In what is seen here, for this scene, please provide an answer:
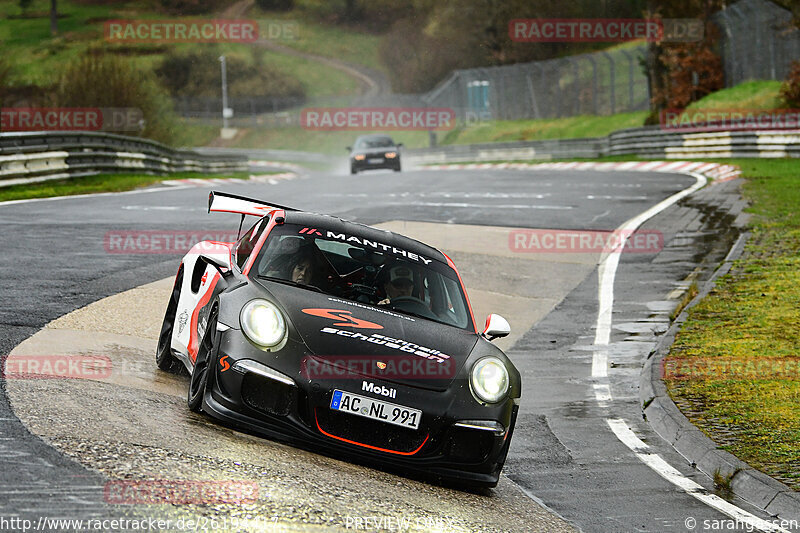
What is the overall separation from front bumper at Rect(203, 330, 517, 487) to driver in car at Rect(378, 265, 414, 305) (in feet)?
4.15

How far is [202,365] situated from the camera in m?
6.59

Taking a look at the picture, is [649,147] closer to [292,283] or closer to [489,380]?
[292,283]

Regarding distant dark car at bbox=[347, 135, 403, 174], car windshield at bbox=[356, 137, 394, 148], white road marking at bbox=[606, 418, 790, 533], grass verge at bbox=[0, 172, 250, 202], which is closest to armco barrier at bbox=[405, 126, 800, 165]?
car windshield at bbox=[356, 137, 394, 148]

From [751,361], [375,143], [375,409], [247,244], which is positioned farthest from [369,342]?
[375,143]

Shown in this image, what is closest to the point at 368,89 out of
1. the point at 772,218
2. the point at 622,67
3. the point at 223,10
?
the point at 223,10

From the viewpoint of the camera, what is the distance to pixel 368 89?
104 metres

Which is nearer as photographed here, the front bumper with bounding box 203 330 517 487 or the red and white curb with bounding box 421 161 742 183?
the front bumper with bounding box 203 330 517 487

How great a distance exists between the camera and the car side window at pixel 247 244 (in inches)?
303

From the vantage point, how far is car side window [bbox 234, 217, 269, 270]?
25.2 feet

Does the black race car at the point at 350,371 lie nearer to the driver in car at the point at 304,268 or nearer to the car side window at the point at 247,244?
the driver in car at the point at 304,268

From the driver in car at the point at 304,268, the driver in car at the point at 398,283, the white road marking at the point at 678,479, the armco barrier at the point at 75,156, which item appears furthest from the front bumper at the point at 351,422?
the armco barrier at the point at 75,156

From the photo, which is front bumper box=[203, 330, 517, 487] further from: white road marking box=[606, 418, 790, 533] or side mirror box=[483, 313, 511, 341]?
white road marking box=[606, 418, 790, 533]

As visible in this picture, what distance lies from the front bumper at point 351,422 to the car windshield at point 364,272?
1073mm

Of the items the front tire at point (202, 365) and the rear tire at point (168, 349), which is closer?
the front tire at point (202, 365)
